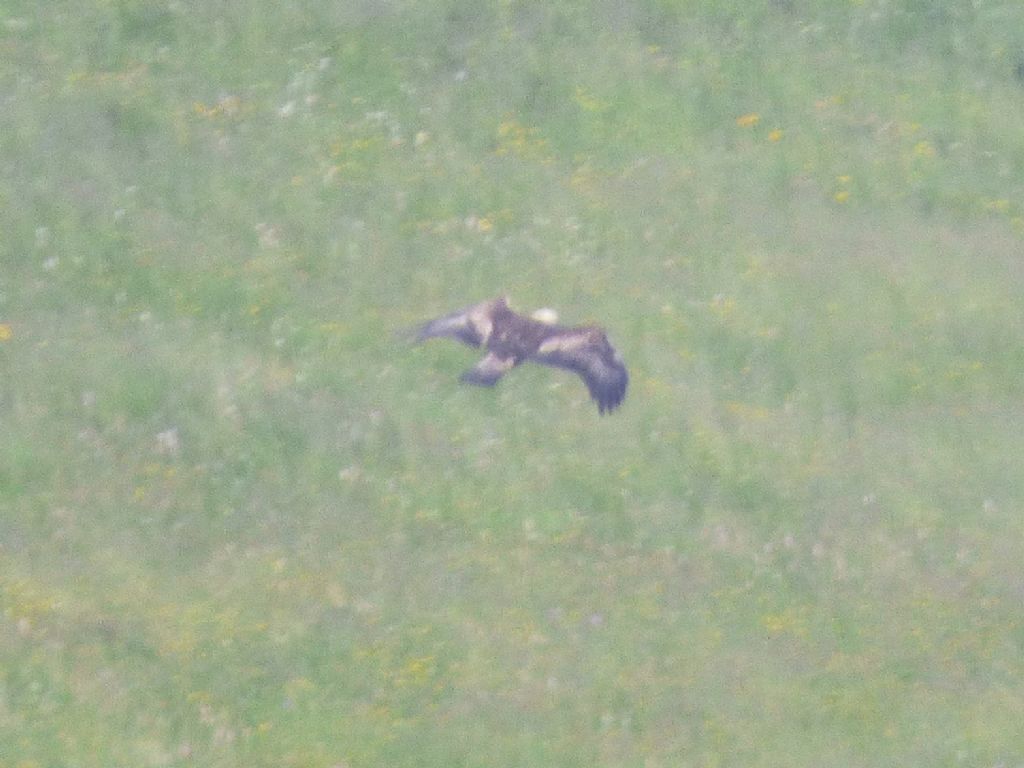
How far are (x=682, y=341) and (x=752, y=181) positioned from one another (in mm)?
2605

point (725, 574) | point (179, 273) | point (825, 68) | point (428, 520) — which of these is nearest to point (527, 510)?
point (428, 520)

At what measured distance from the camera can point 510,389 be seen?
1778cm

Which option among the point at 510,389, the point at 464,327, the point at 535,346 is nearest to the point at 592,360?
the point at 535,346

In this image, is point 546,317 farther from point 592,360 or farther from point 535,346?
point 592,360

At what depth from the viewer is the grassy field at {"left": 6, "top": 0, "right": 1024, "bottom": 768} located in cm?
1596

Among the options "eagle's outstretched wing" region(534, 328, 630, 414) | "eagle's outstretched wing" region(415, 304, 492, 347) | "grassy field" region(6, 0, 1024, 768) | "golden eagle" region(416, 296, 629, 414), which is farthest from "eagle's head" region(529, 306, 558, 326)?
"grassy field" region(6, 0, 1024, 768)

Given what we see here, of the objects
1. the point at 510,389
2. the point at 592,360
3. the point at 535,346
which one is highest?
the point at 535,346

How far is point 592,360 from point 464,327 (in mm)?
1397

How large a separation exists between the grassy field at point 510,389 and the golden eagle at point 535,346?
0.31 meters

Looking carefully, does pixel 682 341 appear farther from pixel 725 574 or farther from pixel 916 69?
pixel 916 69

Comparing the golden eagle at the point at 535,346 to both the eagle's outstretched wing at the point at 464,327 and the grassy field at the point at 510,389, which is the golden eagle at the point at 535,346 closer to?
the eagle's outstretched wing at the point at 464,327

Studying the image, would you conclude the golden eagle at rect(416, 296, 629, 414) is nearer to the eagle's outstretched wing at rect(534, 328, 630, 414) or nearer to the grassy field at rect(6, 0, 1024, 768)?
the eagle's outstretched wing at rect(534, 328, 630, 414)

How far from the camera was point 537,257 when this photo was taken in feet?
62.1

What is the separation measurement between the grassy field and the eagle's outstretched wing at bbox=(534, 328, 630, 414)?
12.1 inches
